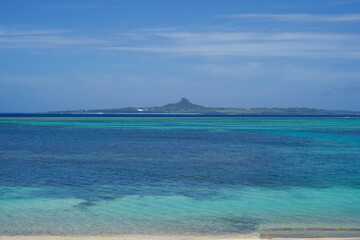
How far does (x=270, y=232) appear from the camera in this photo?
10.5 m

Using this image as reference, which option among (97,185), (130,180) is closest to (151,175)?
(130,180)

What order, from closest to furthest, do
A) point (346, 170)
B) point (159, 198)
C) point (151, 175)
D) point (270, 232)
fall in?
point (270, 232) < point (159, 198) < point (151, 175) < point (346, 170)

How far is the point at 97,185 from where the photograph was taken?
1653 centimetres

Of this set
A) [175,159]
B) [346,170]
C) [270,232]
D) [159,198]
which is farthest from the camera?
[175,159]

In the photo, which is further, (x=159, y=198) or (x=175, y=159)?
(x=175, y=159)

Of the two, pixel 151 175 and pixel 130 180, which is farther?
pixel 151 175

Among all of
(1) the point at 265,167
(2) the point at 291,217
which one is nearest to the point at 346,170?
(1) the point at 265,167

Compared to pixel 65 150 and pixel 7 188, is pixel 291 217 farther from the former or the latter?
pixel 65 150

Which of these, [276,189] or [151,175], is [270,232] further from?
[151,175]

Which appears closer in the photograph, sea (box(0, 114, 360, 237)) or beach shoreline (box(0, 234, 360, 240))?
beach shoreline (box(0, 234, 360, 240))

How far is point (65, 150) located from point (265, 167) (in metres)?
14.2

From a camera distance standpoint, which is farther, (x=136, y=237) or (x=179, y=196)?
(x=179, y=196)

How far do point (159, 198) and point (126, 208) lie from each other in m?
1.65

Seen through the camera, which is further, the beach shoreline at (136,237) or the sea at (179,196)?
the sea at (179,196)
